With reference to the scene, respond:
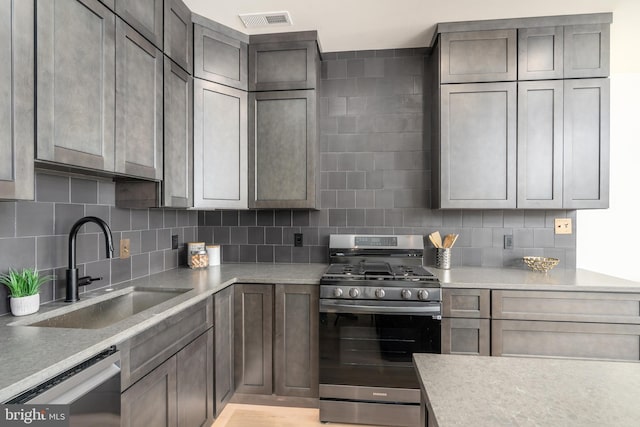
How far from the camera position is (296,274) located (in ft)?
7.91

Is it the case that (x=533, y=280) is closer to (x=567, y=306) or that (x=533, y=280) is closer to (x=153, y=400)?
(x=567, y=306)

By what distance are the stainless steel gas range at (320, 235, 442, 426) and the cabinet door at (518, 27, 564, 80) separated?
1.59 metres

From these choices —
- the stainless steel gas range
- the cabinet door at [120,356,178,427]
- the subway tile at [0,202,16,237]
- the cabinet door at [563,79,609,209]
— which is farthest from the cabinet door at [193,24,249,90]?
the cabinet door at [563,79,609,209]

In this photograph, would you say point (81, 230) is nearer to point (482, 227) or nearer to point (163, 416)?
point (163, 416)

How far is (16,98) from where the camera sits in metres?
1.11

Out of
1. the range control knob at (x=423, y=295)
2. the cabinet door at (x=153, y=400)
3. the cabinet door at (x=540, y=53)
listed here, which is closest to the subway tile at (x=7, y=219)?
the cabinet door at (x=153, y=400)

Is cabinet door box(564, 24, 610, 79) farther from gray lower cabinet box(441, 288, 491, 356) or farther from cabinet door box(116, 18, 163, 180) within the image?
cabinet door box(116, 18, 163, 180)

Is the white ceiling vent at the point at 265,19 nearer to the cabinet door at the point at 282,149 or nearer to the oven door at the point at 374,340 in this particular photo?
the cabinet door at the point at 282,149

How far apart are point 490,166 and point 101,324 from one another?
2.52 meters

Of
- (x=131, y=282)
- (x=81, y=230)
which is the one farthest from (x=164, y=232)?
(x=81, y=230)

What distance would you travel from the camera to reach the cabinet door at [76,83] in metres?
1.22

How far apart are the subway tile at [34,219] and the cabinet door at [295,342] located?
4.15 feet

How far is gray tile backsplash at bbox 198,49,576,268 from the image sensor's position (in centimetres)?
274

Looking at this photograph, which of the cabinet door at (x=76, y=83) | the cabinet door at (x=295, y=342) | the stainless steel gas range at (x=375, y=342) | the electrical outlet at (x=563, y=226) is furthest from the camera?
the electrical outlet at (x=563, y=226)
